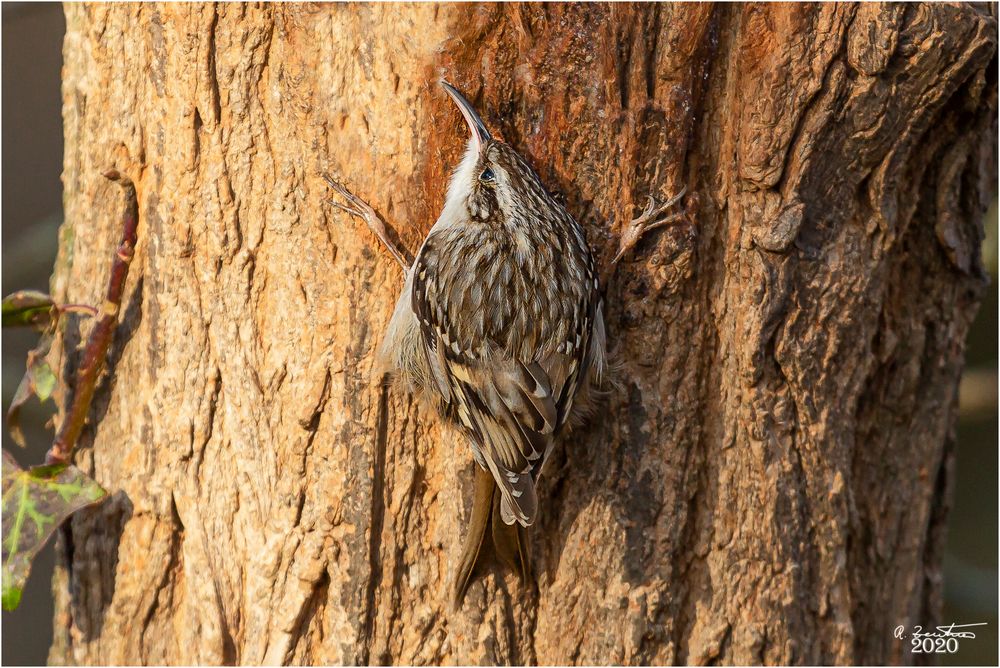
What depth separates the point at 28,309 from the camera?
2.32 meters

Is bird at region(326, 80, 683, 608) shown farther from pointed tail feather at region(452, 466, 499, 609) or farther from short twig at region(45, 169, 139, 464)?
short twig at region(45, 169, 139, 464)

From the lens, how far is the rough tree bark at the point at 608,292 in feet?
6.53

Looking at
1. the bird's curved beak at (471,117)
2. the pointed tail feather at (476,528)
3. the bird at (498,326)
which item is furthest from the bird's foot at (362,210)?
the pointed tail feather at (476,528)

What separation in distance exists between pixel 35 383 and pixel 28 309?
200mm

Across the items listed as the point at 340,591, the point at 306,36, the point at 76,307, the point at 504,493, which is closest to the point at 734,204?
the point at 504,493

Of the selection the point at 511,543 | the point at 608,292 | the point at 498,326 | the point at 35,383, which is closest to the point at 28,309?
the point at 35,383

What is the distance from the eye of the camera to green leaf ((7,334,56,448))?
2.32 metres

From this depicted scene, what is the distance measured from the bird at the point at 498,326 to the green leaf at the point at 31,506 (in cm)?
90

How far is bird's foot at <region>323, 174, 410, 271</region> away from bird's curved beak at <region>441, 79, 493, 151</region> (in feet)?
0.97

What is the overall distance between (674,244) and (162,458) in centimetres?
140

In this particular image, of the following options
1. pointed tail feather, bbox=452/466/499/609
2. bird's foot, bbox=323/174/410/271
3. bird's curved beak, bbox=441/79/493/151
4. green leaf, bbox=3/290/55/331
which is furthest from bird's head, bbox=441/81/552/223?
green leaf, bbox=3/290/55/331
